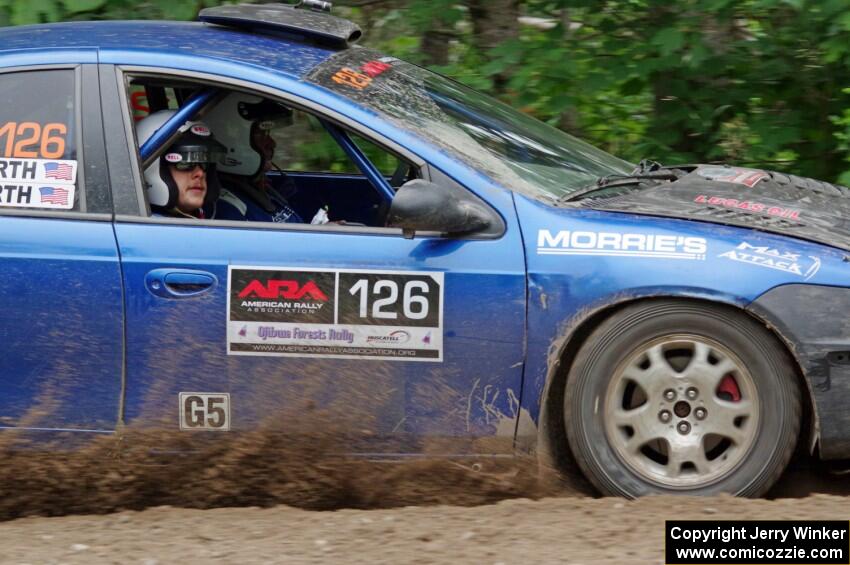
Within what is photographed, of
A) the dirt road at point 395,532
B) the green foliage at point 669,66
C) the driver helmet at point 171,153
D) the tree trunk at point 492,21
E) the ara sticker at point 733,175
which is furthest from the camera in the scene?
the tree trunk at point 492,21

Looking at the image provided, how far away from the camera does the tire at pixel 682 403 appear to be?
3.96 m

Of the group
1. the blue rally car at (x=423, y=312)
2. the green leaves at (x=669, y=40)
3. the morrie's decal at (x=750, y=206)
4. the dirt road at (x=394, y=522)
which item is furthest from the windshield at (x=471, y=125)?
the green leaves at (x=669, y=40)

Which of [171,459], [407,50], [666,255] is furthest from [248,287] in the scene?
[407,50]

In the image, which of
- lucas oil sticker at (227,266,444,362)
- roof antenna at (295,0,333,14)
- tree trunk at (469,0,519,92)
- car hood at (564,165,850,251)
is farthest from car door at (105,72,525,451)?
tree trunk at (469,0,519,92)

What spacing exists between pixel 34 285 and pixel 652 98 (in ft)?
13.1

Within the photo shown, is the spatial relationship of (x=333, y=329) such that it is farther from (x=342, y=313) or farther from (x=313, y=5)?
(x=313, y=5)

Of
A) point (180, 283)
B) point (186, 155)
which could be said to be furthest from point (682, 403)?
point (186, 155)

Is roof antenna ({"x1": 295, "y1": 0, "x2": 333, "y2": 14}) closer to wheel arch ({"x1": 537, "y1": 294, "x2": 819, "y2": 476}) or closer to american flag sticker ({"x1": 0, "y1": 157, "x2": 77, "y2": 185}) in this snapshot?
american flag sticker ({"x1": 0, "y1": 157, "x2": 77, "y2": 185})

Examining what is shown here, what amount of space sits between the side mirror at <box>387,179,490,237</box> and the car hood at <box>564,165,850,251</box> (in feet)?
1.39

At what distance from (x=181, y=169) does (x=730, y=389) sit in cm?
207

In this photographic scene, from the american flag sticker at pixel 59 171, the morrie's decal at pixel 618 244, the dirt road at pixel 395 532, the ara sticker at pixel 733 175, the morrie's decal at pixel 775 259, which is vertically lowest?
the dirt road at pixel 395 532

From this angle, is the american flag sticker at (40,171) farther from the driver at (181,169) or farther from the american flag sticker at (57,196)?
the driver at (181,169)

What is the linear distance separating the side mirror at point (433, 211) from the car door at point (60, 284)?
96 cm

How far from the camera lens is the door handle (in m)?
4.06
